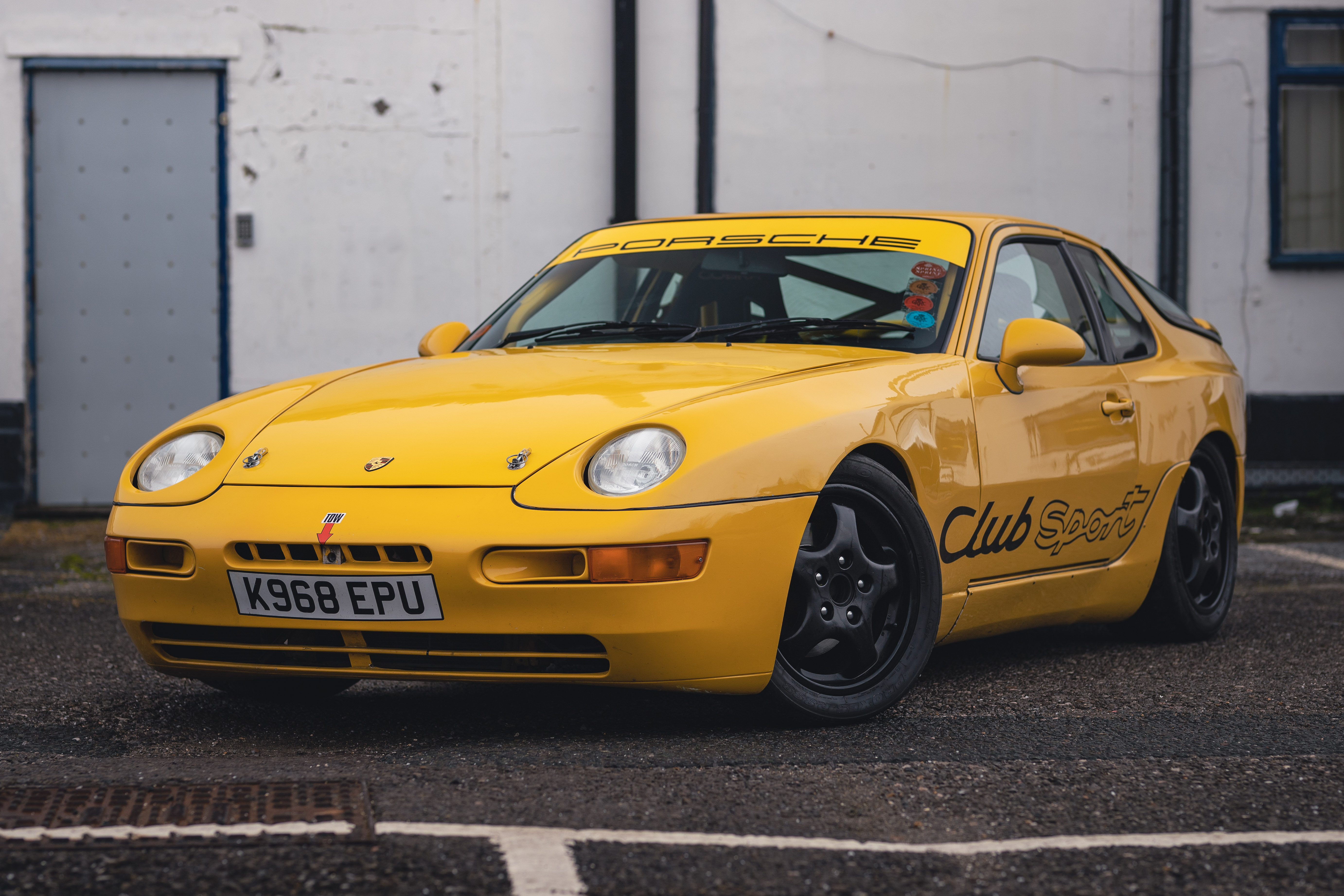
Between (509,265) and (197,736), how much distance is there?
7.11m

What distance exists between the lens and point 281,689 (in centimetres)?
405

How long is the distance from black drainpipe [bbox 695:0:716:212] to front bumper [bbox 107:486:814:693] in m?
7.32

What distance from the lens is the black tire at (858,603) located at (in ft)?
11.6

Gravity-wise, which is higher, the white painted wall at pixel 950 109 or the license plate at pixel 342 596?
the white painted wall at pixel 950 109

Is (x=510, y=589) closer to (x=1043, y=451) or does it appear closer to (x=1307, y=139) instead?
(x=1043, y=451)

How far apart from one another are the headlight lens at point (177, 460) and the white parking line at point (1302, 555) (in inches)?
215

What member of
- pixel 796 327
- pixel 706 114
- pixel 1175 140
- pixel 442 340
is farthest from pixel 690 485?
pixel 1175 140

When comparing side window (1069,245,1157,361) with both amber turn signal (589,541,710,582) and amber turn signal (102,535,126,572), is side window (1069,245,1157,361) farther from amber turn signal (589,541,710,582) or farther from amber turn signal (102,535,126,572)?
amber turn signal (102,535,126,572)

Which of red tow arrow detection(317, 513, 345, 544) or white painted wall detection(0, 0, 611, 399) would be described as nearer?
red tow arrow detection(317, 513, 345, 544)

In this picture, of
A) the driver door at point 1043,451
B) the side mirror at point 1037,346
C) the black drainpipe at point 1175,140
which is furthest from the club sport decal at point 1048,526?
the black drainpipe at point 1175,140

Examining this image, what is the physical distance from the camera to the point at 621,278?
4691 millimetres

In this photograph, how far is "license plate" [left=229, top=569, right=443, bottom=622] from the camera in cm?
327

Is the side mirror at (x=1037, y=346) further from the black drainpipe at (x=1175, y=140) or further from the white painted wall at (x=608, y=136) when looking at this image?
the black drainpipe at (x=1175, y=140)

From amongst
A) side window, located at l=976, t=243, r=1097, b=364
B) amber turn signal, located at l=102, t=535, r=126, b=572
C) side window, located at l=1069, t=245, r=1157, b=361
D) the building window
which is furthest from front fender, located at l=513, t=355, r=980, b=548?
the building window
